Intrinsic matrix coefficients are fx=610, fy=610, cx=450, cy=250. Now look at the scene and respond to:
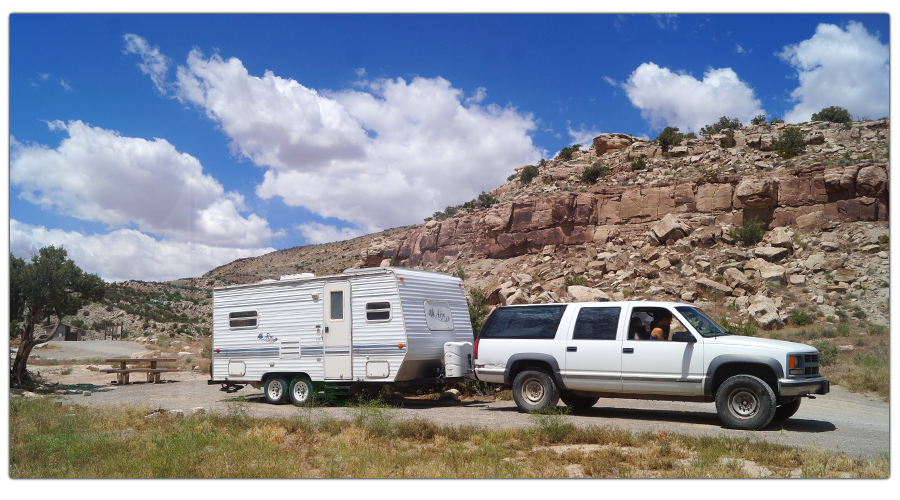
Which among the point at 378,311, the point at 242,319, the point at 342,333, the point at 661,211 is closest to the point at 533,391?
the point at 378,311

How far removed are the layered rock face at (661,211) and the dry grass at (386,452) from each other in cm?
3565

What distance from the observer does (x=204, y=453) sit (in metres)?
7.45

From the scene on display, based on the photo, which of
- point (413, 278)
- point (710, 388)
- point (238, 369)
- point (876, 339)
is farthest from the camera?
point (876, 339)

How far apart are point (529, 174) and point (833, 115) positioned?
81.6 ft

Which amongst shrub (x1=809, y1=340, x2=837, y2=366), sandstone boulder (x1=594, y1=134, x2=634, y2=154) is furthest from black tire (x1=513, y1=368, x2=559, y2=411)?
sandstone boulder (x1=594, y1=134, x2=634, y2=154)

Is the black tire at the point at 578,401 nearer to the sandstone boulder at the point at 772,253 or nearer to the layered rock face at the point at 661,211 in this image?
the sandstone boulder at the point at 772,253

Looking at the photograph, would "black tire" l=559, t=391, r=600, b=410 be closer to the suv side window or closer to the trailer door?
the suv side window

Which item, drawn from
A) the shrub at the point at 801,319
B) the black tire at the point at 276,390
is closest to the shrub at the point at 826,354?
the shrub at the point at 801,319

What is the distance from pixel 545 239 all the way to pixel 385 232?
3529cm

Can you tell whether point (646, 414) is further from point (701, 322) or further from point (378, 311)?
point (378, 311)

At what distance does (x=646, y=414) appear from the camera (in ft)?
38.0

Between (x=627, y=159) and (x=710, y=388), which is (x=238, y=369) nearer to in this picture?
(x=710, y=388)

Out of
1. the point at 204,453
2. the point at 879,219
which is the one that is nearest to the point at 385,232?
the point at 879,219

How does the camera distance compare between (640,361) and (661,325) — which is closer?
(640,361)
